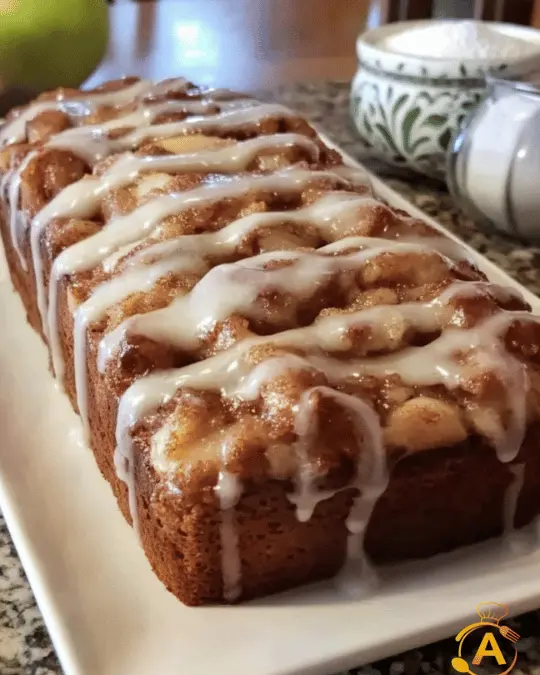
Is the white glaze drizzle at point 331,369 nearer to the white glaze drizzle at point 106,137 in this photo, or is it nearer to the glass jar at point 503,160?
the white glaze drizzle at point 106,137

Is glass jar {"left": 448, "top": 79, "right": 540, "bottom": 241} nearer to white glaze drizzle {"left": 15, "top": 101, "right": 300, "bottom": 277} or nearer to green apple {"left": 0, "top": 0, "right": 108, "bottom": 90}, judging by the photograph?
white glaze drizzle {"left": 15, "top": 101, "right": 300, "bottom": 277}

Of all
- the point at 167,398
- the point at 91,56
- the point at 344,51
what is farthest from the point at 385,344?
the point at 344,51

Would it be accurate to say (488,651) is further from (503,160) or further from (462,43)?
(462,43)

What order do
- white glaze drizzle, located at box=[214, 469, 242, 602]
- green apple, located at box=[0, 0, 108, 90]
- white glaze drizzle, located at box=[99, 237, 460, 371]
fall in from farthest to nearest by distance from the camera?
1. green apple, located at box=[0, 0, 108, 90]
2. white glaze drizzle, located at box=[99, 237, 460, 371]
3. white glaze drizzle, located at box=[214, 469, 242, 602]

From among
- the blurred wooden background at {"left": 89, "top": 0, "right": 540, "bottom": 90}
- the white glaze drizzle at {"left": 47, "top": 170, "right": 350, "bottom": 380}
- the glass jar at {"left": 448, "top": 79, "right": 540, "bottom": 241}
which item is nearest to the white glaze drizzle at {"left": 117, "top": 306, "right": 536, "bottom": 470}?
the white glaze drizzle at {"left": 47, "top": 170, "right": 350, "bottom": 380}

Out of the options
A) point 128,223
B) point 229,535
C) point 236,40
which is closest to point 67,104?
point 128,223

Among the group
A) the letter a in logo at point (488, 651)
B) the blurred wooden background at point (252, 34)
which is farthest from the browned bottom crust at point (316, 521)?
the blurred wooden background at point (252, 34)

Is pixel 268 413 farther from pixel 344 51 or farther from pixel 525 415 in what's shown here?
pixel 344 51
